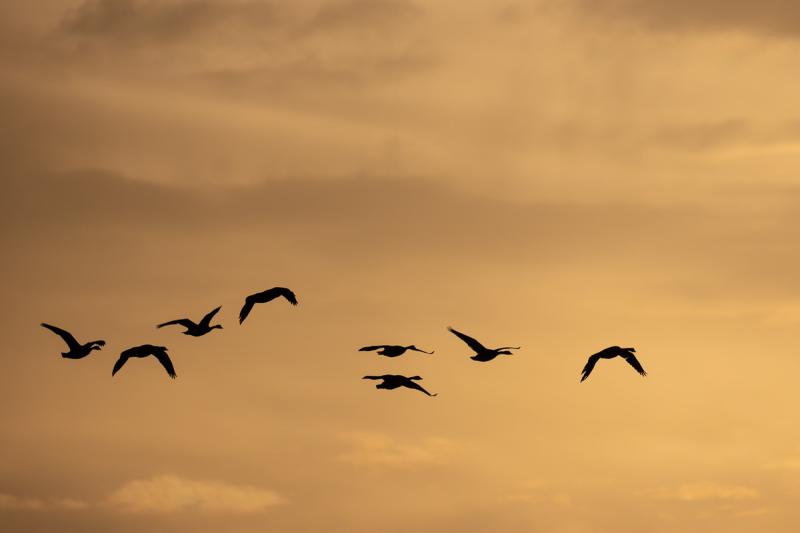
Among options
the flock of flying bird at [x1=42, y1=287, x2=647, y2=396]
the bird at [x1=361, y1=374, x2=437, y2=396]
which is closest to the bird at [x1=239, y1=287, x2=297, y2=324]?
the flock of flying bird at [x1=42, y1=287, x2=647, y2=396]

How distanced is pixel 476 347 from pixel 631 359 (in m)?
10.3

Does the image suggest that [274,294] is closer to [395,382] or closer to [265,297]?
[265,297]

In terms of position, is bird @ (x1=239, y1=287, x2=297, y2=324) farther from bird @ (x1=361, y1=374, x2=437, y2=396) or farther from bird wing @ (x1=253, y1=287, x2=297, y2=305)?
bird @ (x1=361, y1=374, x2=437, y2=396)

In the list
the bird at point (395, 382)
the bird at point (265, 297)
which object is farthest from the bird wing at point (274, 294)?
the bird at point (395, 382)

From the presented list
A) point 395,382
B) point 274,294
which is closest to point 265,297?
point 274,294

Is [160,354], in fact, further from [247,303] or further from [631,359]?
[631,359]

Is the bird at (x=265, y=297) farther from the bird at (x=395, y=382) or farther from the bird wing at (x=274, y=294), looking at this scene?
the bird at (x=395, y=382)

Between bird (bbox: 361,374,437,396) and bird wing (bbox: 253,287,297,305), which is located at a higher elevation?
bird wing (bbox: 253,287,297,305)

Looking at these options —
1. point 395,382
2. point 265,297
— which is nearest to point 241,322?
point 265,297

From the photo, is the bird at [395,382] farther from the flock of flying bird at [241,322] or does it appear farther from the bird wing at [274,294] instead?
the bird wing at [274,294]

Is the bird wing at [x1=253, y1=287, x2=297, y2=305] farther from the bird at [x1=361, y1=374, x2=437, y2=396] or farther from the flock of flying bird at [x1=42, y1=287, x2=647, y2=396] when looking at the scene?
the bird at [x1=361, y1=374, x2=437, y2=396]

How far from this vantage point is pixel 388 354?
59.2 meters

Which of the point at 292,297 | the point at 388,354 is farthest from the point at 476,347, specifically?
the point at 292,297

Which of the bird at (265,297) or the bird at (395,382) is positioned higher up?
the bird at (265,297)
